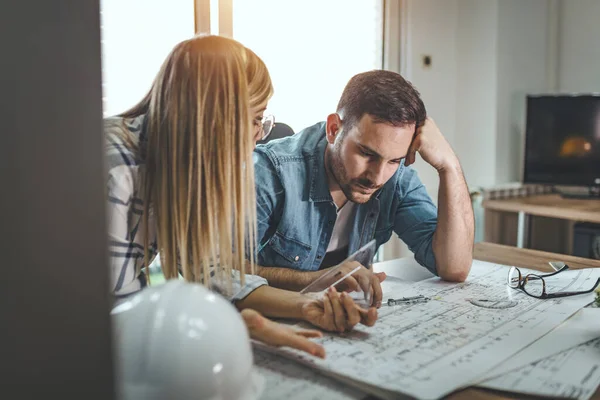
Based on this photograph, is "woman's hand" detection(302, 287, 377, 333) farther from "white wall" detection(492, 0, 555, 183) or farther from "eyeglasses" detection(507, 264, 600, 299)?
"white wall" detection(492, 0, 555, 183)

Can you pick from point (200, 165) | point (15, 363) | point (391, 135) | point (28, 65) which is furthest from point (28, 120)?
point (391, 135)

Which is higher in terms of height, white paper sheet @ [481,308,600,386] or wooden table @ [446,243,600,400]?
white paper sheet @ [481,308,600,386]

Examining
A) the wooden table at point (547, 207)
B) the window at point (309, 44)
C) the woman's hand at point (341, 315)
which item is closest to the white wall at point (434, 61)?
the window at point (309, 44)

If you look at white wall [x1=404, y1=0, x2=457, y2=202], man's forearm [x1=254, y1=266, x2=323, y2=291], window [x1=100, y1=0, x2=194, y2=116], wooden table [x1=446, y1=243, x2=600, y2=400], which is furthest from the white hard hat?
white wall [x1=404, y1=0, x2=457, y2=202]

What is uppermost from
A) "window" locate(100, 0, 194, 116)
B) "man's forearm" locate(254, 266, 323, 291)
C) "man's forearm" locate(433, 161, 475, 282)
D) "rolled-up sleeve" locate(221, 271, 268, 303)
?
"window" locate(100, 0, 194, 116)

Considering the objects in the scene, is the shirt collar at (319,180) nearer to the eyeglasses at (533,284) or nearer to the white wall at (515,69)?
the eyeglasses at (533,284)

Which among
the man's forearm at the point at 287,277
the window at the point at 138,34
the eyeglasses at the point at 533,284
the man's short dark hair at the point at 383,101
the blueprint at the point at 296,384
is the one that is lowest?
the man's forearm at the point at 287,277

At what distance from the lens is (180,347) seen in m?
0.49

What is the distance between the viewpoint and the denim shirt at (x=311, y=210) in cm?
127

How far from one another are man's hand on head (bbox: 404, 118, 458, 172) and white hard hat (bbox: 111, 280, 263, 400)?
0.78 meters

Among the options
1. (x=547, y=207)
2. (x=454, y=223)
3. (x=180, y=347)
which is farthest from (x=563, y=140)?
(x=180, y=347)

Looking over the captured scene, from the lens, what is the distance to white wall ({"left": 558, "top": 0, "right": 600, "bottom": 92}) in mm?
3188

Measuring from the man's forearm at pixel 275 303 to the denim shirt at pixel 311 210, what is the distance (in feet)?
1.16

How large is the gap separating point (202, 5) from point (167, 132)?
4.30 feet
